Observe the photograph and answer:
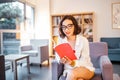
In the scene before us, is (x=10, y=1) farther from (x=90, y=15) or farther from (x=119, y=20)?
(x=119, y=20)

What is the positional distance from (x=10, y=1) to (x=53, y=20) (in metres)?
1.97

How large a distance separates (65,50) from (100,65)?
829 mm

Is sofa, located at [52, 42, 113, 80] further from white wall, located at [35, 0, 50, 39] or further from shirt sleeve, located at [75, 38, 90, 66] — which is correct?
white wall, located at [35, 0, 50, 39]

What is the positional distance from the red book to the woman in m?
0.04

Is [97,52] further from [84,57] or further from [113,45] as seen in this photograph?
[113,45]

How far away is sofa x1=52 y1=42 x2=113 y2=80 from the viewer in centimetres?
182

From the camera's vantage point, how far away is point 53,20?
613cm

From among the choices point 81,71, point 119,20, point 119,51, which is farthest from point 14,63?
point 119,20

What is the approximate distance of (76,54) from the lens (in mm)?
1707

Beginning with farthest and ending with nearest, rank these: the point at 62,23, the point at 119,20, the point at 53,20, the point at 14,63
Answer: the point at 53,20 < the point at 119,20 < the point at 14,63 < the point at 62,23

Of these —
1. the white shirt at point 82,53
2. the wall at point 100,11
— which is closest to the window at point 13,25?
the wall at point 100,11

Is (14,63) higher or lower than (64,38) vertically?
lower

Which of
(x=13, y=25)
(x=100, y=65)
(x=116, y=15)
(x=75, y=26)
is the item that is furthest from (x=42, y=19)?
(x=75, y=26)

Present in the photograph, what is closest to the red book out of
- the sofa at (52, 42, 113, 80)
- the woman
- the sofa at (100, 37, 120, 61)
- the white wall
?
the woman
